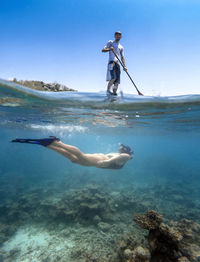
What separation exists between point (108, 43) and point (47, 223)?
11.8 meters

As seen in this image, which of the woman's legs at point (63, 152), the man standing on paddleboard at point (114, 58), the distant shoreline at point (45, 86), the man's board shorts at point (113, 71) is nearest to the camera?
the man standing on paddleboard at point (114, 58)

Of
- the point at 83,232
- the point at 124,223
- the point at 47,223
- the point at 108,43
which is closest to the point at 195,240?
the point at 124,223

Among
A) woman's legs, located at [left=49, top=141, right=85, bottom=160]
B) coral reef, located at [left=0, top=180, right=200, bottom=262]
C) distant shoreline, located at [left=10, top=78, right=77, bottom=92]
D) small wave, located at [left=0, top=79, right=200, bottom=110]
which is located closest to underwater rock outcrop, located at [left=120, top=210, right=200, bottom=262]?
coral reef, located at [left=0, top=180, right=200, bottom=262]

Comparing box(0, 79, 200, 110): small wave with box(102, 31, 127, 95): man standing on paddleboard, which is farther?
box(0, 79, 200, 110): small wave

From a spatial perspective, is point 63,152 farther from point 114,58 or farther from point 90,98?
point 114,58

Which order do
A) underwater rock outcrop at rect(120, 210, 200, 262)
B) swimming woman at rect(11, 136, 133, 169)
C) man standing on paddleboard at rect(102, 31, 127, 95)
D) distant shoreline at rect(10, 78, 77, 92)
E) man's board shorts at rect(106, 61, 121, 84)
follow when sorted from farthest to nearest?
distant shoreline at rect(10, 78, 77, 92), swimming woman at rect(11, 136, 133, 169), man's board shorts at rect(106, 61, 121, 84), man standing on paddleboard at rect(102, 31, 127, 95), underwater rock outcrop at rect(120, 210, 200, 262)

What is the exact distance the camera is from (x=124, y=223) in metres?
10.2

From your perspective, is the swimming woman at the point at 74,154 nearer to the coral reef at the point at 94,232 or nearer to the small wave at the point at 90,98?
the small wave at the point at 90,98

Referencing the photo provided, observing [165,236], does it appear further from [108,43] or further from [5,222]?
[5,222]

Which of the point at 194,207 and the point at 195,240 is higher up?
the point at 195,240

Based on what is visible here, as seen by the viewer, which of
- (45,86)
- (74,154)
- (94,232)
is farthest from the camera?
(45,86)

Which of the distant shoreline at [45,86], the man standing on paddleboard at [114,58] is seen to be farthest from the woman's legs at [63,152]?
the man standing on paddleboard at [114,58]

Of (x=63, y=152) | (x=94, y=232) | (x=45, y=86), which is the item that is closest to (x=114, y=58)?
(x=45, y=86)

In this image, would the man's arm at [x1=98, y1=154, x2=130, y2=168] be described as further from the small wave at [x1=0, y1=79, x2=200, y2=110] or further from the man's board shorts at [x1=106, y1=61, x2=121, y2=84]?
the man's board shorts at [x1=106, y1=61, x2=121, y2=84]
